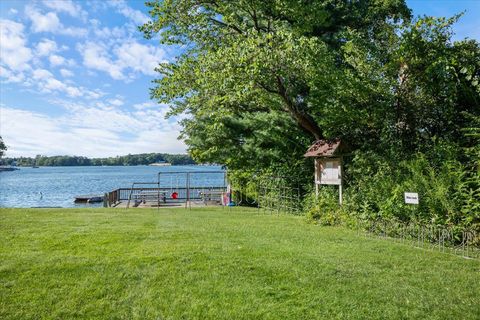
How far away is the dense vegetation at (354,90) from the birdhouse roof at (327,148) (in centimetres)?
43

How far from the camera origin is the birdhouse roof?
10.6 metres

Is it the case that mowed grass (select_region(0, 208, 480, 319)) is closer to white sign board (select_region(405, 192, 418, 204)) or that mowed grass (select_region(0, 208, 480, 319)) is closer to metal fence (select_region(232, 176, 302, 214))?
white sign board (select_region(405, 192, 418, 204))

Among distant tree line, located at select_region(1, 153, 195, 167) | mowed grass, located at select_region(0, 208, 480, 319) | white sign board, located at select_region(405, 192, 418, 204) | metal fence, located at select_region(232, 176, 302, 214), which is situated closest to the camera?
mowed grass, located at select_region(0, 208, 480, 319)

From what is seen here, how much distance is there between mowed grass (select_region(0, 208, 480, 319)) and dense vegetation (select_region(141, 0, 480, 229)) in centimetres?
185

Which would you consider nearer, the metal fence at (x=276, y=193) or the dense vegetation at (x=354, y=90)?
the dense vegetation at (x=354, y=90)

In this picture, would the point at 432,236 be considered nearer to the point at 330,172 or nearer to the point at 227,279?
the point at 330,172

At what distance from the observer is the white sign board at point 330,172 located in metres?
10.6

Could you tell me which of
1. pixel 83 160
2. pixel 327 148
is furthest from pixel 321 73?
pixel 83 160

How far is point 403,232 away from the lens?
761 centimetres

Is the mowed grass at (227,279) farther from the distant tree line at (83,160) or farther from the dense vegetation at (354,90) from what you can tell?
the distant tree line at (83,160)

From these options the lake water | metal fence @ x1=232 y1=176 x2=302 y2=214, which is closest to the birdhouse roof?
metal fence @ x1=232 y1=176 x2=302 y2=214

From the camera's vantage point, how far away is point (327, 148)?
10.9 m

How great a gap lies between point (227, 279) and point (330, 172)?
7005mm

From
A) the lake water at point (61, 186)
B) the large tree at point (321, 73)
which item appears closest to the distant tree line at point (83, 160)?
the lake water at point (61, 186)
